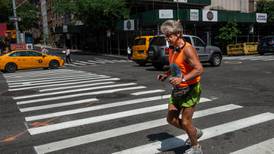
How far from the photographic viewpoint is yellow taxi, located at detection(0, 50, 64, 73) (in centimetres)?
2147

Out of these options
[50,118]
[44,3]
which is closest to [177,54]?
[50,118]

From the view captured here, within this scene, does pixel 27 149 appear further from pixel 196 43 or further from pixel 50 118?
pixel 196 43

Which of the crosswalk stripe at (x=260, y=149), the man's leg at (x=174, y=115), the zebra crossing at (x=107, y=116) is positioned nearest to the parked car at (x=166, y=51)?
the zebra crossing at (x=107, y=116)

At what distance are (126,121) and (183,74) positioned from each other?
2.76m

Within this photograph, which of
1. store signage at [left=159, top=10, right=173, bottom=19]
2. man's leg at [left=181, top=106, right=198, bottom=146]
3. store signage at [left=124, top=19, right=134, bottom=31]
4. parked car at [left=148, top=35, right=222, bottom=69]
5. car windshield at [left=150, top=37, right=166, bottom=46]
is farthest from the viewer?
store signage at [left=124, top=19, right=134, bottom=31]

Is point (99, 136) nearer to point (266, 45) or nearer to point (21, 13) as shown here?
point (266, 45)

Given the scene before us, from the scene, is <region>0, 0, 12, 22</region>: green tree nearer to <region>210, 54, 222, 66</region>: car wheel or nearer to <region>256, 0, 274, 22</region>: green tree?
<region>256, 0, 274, 22</region>: green tree

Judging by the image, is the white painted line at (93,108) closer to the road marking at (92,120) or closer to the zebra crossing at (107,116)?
the zebra crossing at (107,116)

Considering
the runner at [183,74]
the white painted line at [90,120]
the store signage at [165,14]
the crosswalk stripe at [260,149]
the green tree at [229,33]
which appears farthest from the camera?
the green tree at [229,33]

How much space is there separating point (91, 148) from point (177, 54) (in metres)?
2.00

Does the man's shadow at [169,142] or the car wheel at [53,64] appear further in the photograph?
the car wheel at [53,64]

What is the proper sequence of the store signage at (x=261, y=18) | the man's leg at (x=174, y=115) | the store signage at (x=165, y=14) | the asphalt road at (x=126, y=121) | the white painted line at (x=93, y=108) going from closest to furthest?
1. the man's leg at (x=174, y=115)
2. the asphalt road at (x=126, y=121)
3. the white painted line at (x=93, y=108)
4. the store signage at (x=165, y=14)
5. the store signage at (x=261, y=18)

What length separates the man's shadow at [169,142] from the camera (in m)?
4.91

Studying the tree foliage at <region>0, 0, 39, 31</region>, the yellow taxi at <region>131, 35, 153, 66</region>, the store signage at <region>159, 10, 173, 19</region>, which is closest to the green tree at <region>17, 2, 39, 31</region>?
the tree foliage at <region>0, 0, 39, 31</region>
